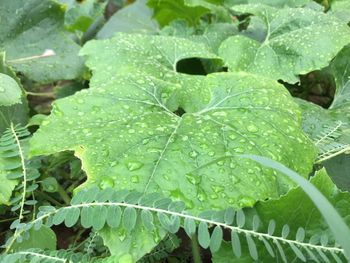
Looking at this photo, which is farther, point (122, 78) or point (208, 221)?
point (122, 78)

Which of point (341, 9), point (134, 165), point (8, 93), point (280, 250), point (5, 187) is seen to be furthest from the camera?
point (341, 9)

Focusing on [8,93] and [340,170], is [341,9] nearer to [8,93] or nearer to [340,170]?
[340,170]

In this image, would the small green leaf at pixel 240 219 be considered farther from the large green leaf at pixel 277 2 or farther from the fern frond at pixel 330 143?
the large green leaf at pixel 277 2

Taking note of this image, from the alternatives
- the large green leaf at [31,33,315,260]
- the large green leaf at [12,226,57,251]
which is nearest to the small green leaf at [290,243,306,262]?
the large green leaf at [31,33,315,260]

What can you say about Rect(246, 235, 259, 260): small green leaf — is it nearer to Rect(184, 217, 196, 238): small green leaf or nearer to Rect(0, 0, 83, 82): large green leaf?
Rect(184, 217, 196, 238): small green leaf

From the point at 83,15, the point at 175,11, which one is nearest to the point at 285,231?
the point at 175,11

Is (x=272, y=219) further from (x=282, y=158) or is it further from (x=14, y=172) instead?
(x=14, y=172)

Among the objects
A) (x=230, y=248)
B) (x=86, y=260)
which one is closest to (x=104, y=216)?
(x=86, y=260)

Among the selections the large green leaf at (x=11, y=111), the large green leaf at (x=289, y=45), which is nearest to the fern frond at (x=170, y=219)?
the large green leaf at (x=11, y=111)
